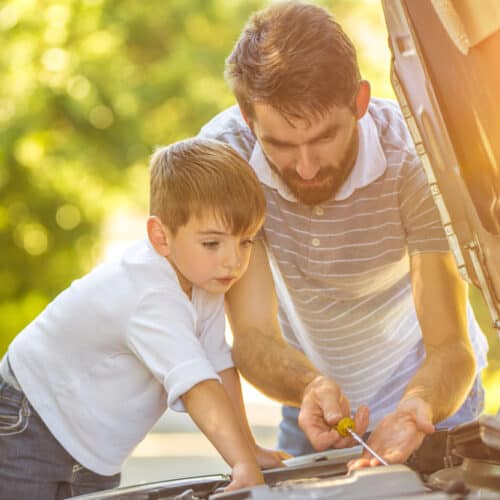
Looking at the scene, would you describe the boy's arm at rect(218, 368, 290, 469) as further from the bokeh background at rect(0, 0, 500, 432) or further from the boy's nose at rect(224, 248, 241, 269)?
the bokeh background at rect(0, 0, 500, 432)

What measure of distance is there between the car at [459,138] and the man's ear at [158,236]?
19.8 inches

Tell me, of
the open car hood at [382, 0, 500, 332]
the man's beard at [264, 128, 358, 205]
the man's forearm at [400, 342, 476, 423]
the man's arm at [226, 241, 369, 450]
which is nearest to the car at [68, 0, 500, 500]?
the open car hood at [382, 0, 500, 332]

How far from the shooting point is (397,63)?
1909 mm

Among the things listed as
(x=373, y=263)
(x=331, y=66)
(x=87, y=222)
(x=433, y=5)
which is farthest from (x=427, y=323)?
(x=87, y=222)

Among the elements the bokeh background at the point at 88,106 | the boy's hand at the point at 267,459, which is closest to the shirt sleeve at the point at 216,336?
the boy's hand at the point at 267,459

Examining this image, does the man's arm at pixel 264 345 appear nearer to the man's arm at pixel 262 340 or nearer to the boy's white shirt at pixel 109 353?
the man's arm at pixel 262 340

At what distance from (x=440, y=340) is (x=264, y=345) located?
0.42m

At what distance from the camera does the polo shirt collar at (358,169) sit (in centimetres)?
248

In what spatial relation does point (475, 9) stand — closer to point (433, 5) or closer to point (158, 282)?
point (433, 5)

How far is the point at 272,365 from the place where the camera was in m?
2.42

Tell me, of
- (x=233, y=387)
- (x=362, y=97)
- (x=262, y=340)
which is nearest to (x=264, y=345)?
(x=262, y=340)

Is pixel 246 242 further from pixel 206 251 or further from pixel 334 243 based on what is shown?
pixel 334 243

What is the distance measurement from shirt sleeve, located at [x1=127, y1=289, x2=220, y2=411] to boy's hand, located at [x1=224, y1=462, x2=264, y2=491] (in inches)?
7.5

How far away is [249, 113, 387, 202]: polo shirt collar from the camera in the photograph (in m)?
2.48
